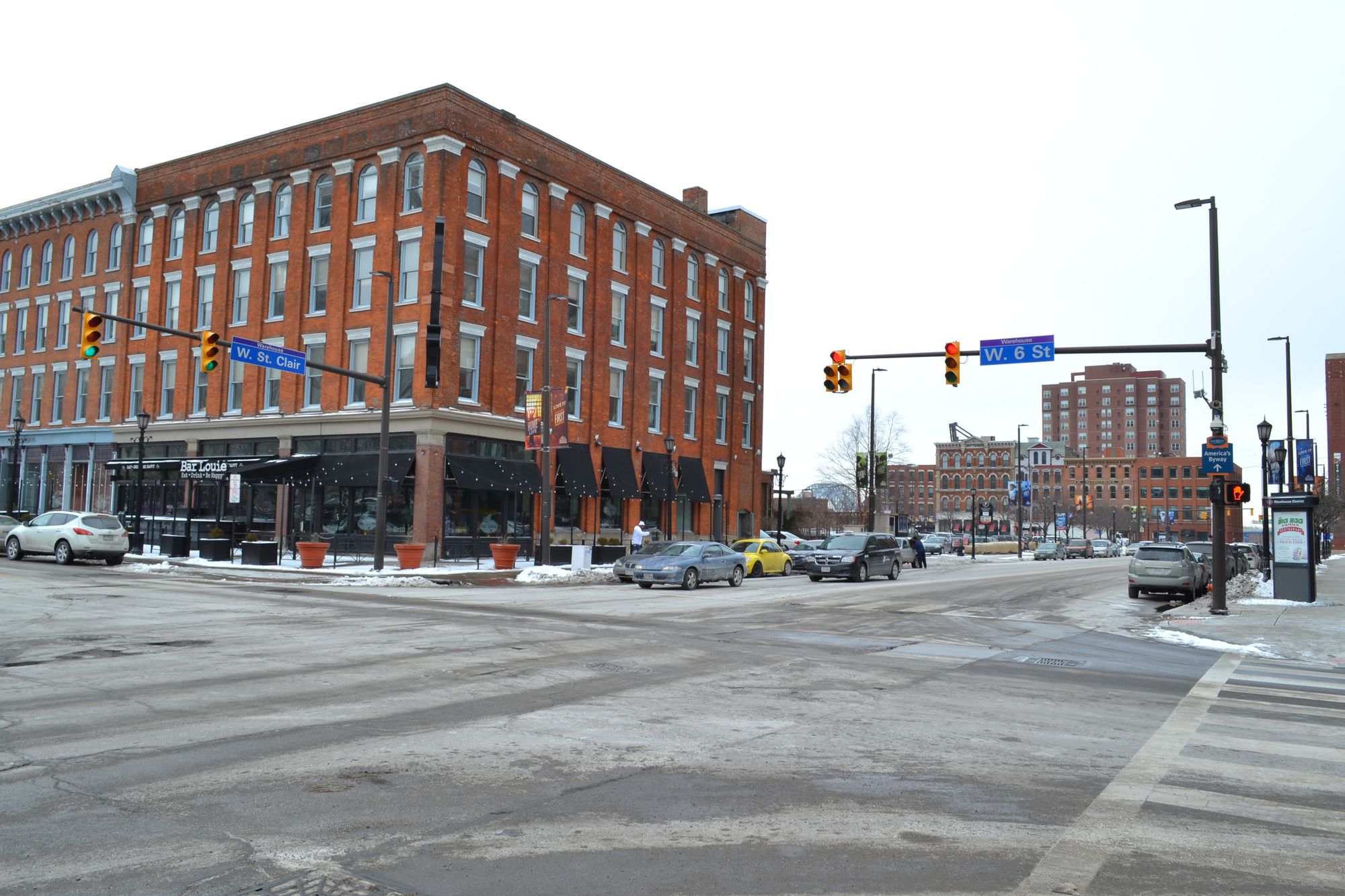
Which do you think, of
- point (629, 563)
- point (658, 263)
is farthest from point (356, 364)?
point (658, 263)

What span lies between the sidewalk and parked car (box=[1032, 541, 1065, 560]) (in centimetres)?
4028

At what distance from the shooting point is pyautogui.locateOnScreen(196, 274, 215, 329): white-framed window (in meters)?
44.6

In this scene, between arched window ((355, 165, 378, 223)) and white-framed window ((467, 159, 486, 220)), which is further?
arched window ((355, 165, 378, 223))

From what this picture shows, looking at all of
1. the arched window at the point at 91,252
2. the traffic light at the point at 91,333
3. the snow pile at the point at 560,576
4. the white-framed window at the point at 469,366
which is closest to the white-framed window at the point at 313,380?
the white-framed window at the point at 469,366

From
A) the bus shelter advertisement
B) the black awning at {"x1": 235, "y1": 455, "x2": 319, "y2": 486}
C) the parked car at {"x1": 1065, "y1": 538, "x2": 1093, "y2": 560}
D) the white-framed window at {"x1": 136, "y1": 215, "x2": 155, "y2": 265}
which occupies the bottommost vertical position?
the parked car at {"x1": 1065, "y1": 538, "x2": 1093, "y2": 560}

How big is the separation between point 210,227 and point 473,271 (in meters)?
14.9

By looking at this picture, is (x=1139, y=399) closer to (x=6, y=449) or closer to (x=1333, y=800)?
(x=6, y=449)

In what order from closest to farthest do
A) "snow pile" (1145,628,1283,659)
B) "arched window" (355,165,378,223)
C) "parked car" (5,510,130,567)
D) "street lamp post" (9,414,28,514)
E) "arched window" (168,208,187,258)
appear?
"snow pile" (1145,628,1283,659) < "parked car" (5,510,130,567) < "arched window" (355,165,378,223) < "arched window" (168,208,187,258) < "street lamp post" (9,414,28,514)

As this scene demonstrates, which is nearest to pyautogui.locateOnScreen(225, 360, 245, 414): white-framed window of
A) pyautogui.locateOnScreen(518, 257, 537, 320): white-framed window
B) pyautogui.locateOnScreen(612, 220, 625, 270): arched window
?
pyautogui.locateOnScreen(518, 257, 537, 320): white-framed window

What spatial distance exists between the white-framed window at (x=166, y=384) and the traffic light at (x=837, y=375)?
34.1 m

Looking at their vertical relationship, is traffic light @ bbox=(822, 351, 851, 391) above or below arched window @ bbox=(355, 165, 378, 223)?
below

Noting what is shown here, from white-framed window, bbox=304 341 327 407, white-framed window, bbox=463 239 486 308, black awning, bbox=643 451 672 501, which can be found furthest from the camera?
black awning, bbox=643 451 672 501

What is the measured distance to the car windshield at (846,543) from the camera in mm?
34906

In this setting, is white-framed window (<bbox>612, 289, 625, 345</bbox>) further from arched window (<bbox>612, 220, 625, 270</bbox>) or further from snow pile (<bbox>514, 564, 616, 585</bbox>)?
snow pile (<bbox>514, 564, 616, 585</bbox>)
